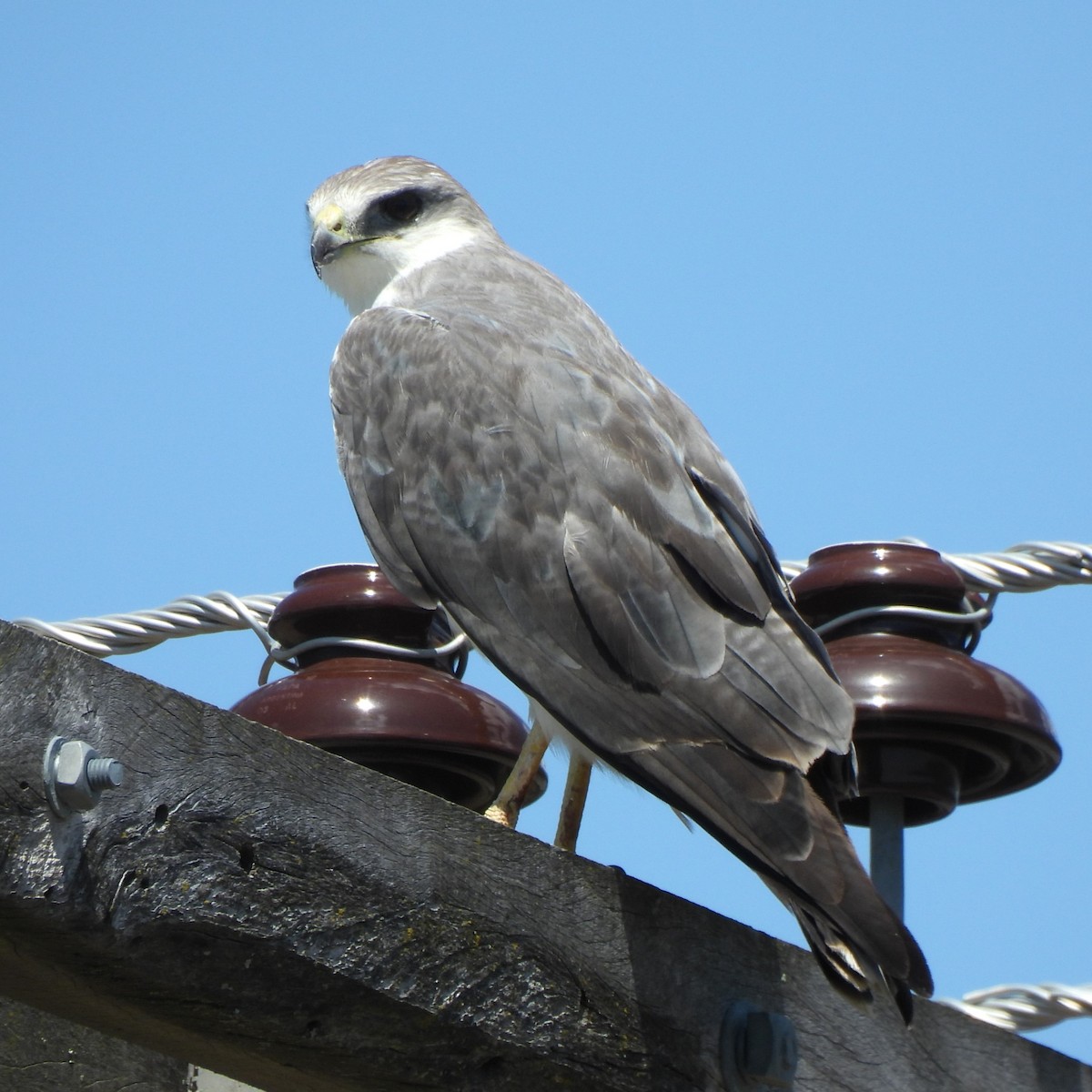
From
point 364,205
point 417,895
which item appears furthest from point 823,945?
point 364,205

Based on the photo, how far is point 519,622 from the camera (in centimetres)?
348

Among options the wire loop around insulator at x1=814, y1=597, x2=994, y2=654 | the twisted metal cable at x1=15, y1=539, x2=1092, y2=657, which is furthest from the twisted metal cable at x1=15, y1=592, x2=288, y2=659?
the wire loop around insulator at x1=814, y1=597, x2=994, y2=654

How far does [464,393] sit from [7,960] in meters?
2.17

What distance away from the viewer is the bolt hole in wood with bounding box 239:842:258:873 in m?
2.09

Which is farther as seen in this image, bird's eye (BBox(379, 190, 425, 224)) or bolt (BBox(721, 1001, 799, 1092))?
bird's eye (BBox(379, 190, 425, 224))

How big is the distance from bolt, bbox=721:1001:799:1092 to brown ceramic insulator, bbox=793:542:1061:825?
1.19 meters

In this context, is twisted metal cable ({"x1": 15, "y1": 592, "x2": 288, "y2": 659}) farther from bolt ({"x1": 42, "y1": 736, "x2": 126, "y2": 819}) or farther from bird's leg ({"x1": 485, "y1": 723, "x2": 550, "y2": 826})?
bolt ({"x1": 42, "y1": 736, "x2": 126, "y2": 819})

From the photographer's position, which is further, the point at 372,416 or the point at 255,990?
the point at 372,416

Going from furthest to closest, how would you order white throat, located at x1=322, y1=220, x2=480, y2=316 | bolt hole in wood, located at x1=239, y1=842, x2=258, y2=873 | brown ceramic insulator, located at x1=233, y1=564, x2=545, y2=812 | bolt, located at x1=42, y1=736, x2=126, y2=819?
white throat, located at x1=322, y1=220, x2=480, y2=316, brown ceramic insulator, located at x1=233, y1=564, x2=545, y2=812, bolt hole in wood, located at x1=239, y1=842, x2=258, y2=873, bolt, located at x1=42, y1=736, x2=126, y2=819

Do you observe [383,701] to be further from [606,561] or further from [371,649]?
[606,561]

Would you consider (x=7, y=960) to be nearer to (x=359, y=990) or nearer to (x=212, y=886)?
(x=212, y=886)

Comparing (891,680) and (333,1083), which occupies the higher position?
(891,680)

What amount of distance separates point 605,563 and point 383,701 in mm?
552

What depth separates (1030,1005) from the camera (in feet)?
13.6
